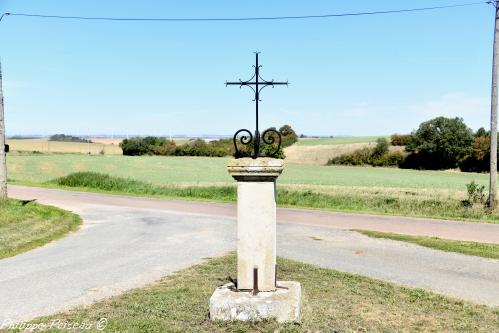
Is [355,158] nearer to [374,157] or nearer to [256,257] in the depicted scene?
[374,157]

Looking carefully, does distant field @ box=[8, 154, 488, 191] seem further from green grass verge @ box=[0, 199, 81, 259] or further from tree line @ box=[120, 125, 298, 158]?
green grass verge @ box=[0, 199, 81, 259]

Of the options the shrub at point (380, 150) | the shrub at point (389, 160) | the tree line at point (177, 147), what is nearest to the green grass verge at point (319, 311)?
the shrub at point (389, 160)

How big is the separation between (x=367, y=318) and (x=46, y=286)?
5201 mm

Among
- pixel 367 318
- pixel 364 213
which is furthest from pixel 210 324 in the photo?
pixel 364 213

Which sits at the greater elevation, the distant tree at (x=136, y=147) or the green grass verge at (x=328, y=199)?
the distant tree at (x=136, y=147)

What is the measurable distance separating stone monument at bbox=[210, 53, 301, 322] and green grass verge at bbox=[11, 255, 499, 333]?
16 centimetres

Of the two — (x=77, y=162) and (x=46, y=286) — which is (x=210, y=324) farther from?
(x=77, y=162)

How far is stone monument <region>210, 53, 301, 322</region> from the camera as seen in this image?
5969mm

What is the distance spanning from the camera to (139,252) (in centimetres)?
1159

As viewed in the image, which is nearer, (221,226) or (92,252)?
(92,252)

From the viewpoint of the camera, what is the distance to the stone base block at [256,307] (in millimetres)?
5926

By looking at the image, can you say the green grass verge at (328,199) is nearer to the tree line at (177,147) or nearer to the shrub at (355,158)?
the shrub at (355,158)

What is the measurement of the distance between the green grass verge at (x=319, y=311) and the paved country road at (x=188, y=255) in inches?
25.6

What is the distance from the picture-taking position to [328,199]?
24.4 metres
